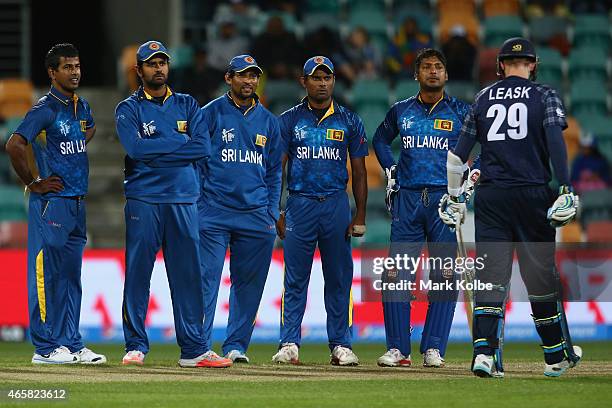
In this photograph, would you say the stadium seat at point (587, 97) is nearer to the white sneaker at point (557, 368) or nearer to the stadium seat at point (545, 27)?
the stadium seat at point (545, 27)

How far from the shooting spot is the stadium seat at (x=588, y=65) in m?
18.8

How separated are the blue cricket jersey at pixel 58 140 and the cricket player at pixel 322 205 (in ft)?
5.40

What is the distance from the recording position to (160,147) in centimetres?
871

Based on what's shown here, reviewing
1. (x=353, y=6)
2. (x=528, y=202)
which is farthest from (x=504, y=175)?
(x=353, y=6)

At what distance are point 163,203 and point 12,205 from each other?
7.11 metres

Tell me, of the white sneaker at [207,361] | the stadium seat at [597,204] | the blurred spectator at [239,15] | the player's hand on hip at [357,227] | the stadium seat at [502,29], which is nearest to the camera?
the white sneaker at [207,361]

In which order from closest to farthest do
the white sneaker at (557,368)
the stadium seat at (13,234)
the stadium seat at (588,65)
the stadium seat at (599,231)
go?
1. the white sneaker at (557,368)
2. the stadium seat at (13,234)
3. the stadium seat at (599,231)
4. the stadium seat at (588,65)

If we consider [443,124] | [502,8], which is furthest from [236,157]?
[502,8]

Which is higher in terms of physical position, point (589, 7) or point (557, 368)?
point (589, 7)

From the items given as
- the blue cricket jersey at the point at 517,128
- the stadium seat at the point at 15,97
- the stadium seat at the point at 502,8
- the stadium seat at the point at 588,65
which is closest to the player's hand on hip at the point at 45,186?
the blue cricket jersey at the point at 517,128

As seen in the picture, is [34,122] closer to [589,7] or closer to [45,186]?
[45,186]

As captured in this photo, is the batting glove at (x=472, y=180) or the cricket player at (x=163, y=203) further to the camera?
the batting glove at (x=472, y=180)

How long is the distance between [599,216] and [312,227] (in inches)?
287

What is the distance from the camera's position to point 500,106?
8.22 m
